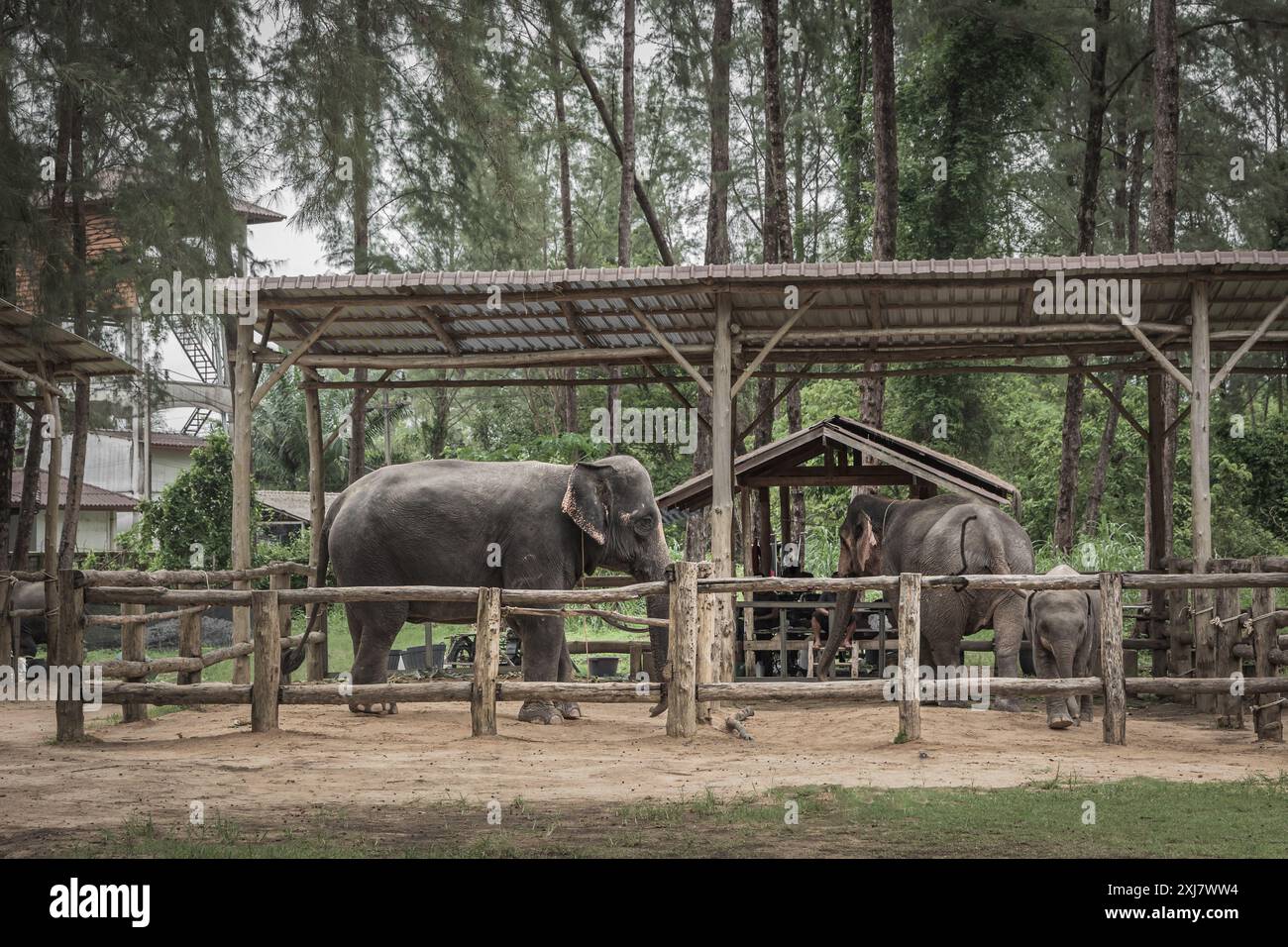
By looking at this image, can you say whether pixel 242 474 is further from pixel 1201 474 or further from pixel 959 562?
pixel 1201 474

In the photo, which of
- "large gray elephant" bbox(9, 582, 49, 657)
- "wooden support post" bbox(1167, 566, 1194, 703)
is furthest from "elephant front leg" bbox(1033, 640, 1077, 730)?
"large gray elephant" bbox(9, 582, 49, 657)

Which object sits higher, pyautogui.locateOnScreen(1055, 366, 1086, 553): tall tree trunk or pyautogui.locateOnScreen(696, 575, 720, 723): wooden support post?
pyautogui.locateOnScreen(1055, 366, 1086, 553): tall tree trunk

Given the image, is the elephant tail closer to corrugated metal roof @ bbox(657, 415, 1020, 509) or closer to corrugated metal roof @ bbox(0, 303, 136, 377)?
corrugated metal roof @ bbox(0, 303, 136, 377)

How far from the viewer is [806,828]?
22.9ft

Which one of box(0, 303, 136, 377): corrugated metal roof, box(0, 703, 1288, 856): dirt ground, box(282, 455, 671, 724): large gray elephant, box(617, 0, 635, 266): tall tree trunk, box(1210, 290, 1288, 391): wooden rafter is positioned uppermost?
box(617, 0, 635, 266): tall tree trunk

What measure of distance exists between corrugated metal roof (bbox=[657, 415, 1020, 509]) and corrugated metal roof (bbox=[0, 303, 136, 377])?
6.51m

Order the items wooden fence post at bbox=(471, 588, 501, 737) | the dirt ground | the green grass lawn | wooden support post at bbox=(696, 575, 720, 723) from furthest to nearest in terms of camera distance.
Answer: wooden support post at bbox=(696, 575, 720, 723), wooden fence post at bbox=(471, 588, 501, 737), the dirt ground, the green grass lawn

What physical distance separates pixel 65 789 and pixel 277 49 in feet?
24.9

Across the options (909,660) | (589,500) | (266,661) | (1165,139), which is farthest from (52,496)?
(1165,139)

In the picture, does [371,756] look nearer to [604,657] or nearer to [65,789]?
[65,789]

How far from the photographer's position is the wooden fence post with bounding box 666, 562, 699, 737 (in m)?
10.4

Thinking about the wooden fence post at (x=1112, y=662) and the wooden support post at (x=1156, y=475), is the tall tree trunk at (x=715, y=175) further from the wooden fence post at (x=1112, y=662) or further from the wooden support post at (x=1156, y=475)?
the wooden fence post at (x=1112, y=662)

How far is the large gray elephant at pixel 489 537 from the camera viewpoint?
12.3 metres

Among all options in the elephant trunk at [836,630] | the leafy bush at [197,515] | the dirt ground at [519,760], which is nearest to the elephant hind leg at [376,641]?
the dirt ground at [519,760]
